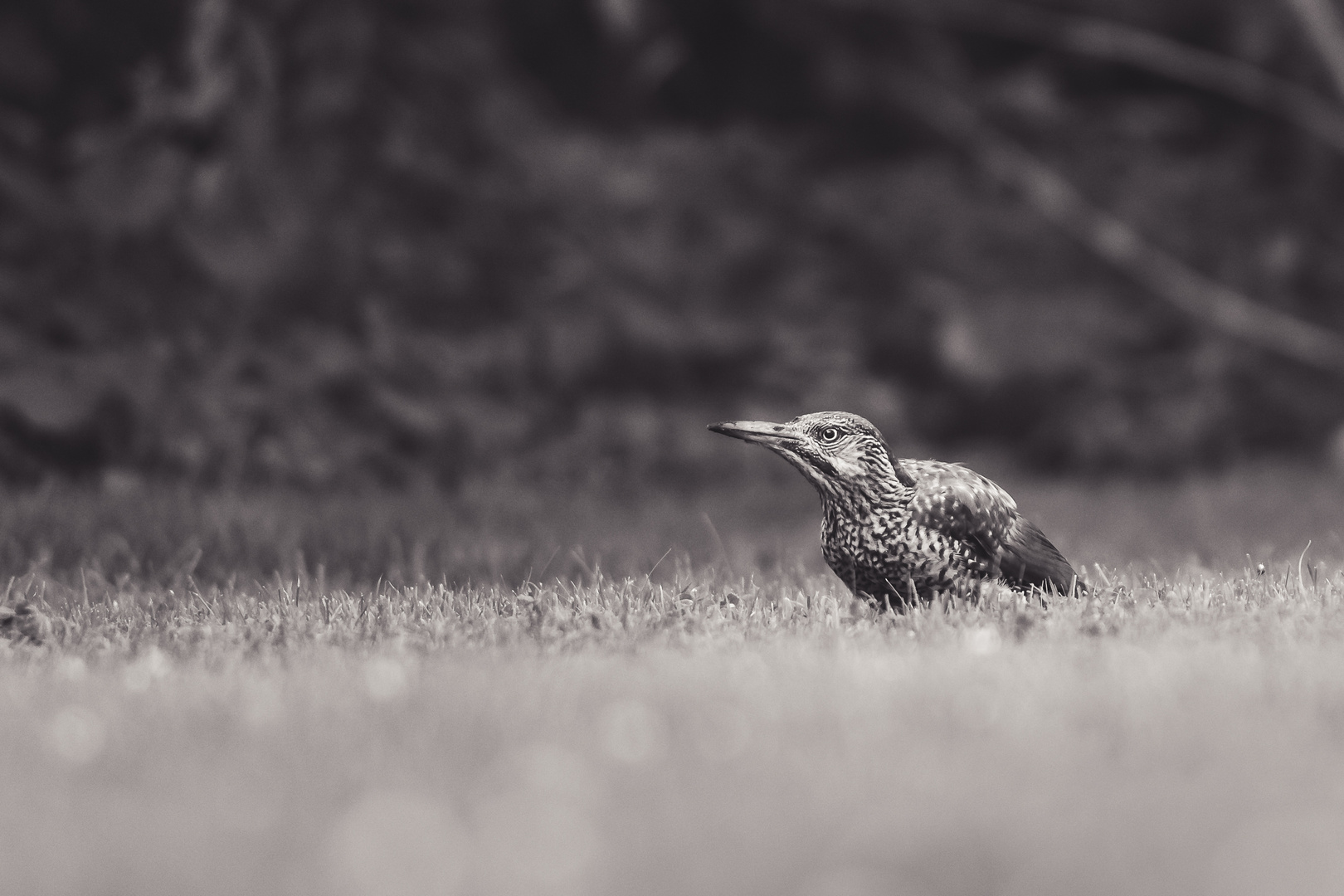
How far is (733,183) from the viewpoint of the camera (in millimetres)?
10516

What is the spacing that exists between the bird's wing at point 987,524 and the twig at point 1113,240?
700 centimetres

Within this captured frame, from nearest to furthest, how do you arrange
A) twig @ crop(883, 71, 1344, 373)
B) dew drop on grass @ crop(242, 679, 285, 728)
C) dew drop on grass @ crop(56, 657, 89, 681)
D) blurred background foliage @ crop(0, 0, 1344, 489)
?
dew drop on grass @ crop(242, 679, 285, 728) → dew drop on grass @ crop(56, 657, 89, 681) → blurred background foliage @ crop(0, 0, 1344, 489) → twig @ crop(883, 71, 1344, 373)

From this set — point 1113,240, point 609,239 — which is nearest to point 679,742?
point 609,239

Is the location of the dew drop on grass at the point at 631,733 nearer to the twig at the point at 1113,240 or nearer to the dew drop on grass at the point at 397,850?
the dew drop on grass at the point at 397,850

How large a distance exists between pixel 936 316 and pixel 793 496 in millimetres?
2380

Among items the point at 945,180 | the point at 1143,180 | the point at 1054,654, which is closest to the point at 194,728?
the point at 1054,654

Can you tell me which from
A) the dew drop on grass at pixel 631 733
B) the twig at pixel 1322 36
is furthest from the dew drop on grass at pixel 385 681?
the twig at pixel 1322 36

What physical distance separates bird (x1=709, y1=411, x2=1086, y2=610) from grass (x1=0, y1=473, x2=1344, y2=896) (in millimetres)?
149

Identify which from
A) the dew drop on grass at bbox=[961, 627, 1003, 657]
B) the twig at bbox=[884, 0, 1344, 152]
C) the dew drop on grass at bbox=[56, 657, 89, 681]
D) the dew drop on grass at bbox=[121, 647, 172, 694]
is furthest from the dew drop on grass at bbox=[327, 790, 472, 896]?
the twig at bbox=[884, 0, 1344, 152]

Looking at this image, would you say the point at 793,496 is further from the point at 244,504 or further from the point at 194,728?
the point at 194,728

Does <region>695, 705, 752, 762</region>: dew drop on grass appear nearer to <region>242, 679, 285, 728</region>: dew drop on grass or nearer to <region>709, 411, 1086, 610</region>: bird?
<region>242, 679, 285, 728</region>: dew drop on grass

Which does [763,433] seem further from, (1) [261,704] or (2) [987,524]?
(1) [261,704]

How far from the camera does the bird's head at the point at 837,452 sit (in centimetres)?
422

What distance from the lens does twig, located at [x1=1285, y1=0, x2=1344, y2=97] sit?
10.8m
